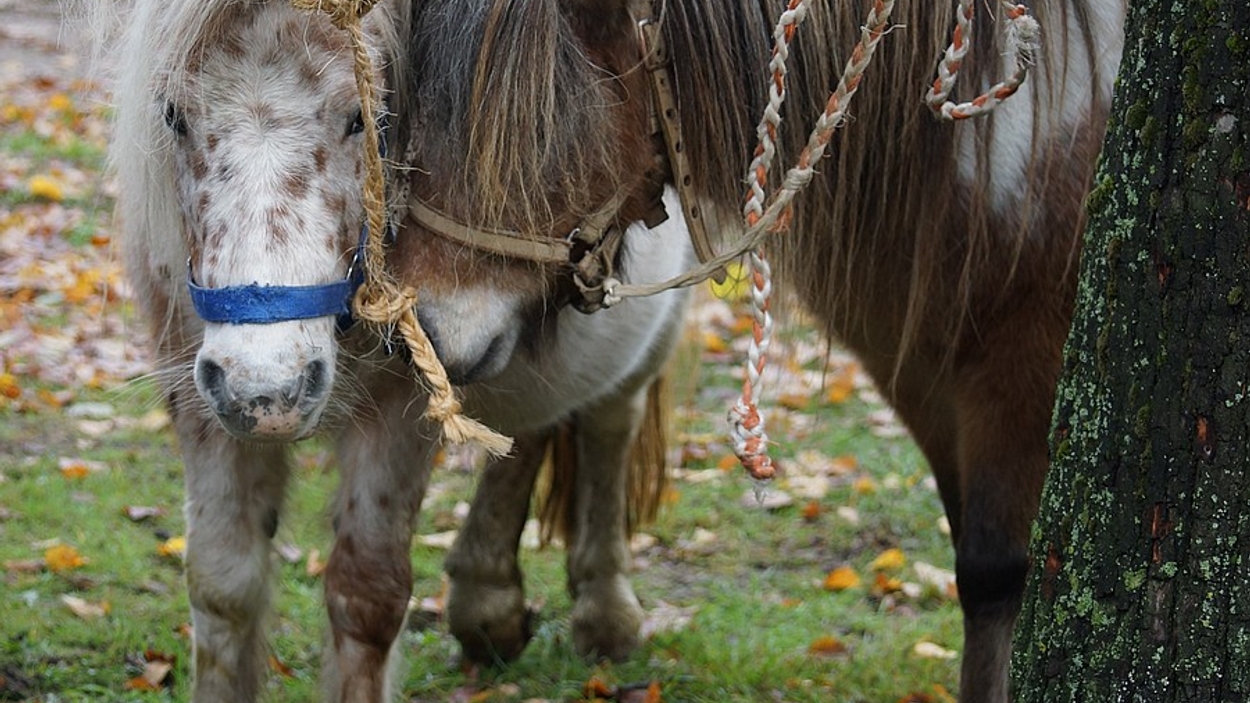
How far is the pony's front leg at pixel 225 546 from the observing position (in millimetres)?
2902

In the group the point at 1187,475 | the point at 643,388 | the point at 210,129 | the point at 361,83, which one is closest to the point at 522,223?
the point at 361,83

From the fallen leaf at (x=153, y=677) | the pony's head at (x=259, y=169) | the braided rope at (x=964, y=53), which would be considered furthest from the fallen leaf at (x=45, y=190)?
the braided rope at (x=964, y=53)

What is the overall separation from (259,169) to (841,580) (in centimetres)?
260

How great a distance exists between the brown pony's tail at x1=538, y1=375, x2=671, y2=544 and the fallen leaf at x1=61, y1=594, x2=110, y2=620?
118 centimetres

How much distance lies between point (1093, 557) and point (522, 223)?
3.30 feet

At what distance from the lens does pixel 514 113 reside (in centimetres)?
230

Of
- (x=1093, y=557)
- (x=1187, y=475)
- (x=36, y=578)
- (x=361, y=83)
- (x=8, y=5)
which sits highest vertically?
(x=8, y=5)

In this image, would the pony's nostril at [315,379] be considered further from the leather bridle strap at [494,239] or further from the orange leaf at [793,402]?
the orange leaf at [793,402]

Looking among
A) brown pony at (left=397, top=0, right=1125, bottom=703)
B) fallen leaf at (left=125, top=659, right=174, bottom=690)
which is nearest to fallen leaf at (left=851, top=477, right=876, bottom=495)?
brown pony at (left=397, top=0, right=1125, bottom=703)

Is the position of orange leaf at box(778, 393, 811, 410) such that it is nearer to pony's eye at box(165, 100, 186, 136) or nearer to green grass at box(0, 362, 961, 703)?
green grass at box(0, 362, 961, 703)

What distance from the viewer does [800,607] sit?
4.21m

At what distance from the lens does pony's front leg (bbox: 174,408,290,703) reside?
2.90 meters

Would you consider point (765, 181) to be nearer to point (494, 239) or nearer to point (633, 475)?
point (494, 239)

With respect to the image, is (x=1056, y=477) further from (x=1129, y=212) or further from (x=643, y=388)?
(x=643, y=388)
